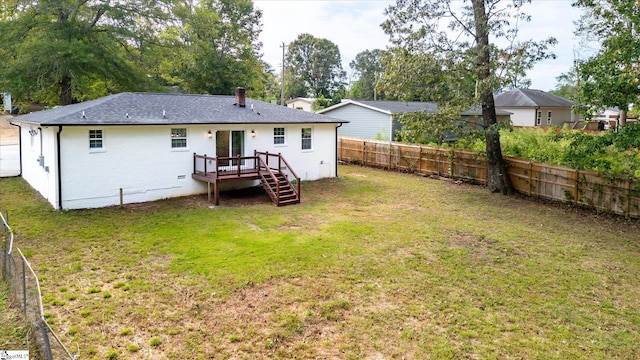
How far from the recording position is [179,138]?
14.7 meters

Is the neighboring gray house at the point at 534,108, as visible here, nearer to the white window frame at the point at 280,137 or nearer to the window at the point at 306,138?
the window at the point at 306,138

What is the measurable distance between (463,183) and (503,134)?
14.7 feet

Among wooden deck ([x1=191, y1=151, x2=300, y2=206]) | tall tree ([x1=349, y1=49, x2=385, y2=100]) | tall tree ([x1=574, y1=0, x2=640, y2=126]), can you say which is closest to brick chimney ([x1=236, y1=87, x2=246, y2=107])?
wooden deck ([x1=191, y1=151, x2=300, y2=206])

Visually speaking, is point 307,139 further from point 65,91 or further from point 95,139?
point 65,91

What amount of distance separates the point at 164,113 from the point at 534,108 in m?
32.8

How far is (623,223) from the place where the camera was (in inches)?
493

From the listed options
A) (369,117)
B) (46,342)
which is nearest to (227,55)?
(369,117)

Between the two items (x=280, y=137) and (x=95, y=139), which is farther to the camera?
(x=280, y=137)

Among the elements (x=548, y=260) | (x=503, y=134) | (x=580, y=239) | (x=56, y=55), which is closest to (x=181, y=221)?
(x=548, y=260)

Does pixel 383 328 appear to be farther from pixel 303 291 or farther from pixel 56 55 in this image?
pixel 56 55

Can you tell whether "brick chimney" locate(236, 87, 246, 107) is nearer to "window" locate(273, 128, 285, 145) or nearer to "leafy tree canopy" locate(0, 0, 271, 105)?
"window" locate(273, 128, 285, 145)

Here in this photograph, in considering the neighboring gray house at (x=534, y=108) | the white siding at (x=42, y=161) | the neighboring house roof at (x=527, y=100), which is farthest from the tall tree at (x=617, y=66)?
the neighboring house roof at (x=527, y=100)

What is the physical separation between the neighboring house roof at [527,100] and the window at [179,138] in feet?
105

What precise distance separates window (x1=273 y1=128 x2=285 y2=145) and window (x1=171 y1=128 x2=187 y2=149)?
12.1 ft
